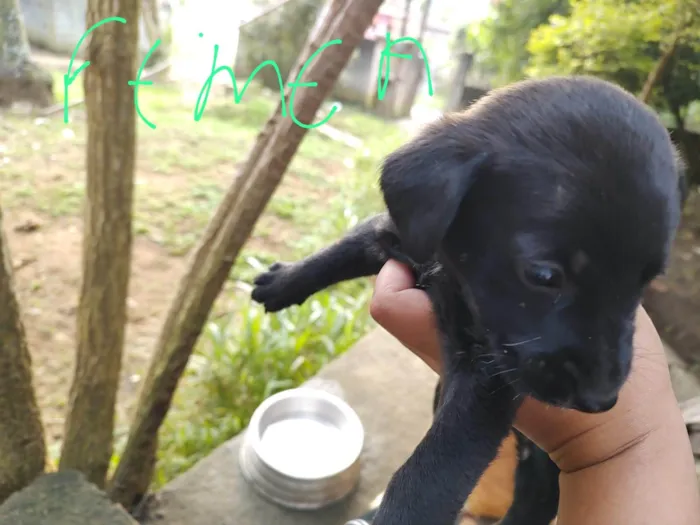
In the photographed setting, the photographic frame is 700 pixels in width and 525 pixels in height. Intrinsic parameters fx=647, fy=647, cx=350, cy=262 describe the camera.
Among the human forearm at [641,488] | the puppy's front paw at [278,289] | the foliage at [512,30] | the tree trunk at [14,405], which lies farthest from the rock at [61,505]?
the foliage at [512,30]

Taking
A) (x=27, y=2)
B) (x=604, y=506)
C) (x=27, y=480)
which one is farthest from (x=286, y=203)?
(x=604, y=506)

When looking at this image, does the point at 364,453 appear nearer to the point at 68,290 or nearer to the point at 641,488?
the point at 641,488

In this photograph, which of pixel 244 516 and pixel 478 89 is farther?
pixel 478 89

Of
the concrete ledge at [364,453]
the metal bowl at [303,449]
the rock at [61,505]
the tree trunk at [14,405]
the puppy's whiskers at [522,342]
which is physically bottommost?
the concrete ledge at [364,453]

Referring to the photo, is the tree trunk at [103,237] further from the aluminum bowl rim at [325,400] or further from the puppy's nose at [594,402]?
the puppy's nose at [594,402]

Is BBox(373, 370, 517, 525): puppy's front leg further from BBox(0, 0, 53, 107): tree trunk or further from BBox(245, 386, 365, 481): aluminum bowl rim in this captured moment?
BBox(0, 0, 53, 107): tree trunk

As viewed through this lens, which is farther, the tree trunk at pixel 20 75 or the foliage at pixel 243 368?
the tree trunk at pixel 20 75

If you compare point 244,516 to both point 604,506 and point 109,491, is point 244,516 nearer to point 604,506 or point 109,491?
point 109,491

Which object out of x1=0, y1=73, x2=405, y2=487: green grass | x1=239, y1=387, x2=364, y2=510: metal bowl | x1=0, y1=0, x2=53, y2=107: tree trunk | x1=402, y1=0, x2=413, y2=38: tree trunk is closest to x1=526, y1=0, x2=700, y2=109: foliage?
x1=0, y1=73, x2=405, y2=487: green grass
